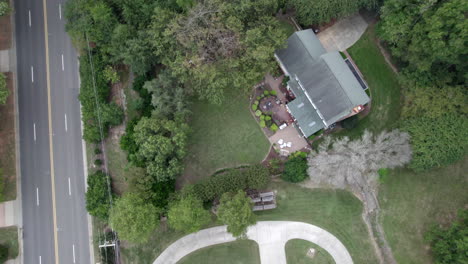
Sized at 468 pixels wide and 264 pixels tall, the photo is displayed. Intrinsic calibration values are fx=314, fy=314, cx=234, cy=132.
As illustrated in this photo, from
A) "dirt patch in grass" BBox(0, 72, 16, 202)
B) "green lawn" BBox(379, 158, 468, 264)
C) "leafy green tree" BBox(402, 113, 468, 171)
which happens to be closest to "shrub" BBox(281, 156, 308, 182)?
"green lawn" BBox(379, 158, 468, 264)

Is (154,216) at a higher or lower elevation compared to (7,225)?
lower

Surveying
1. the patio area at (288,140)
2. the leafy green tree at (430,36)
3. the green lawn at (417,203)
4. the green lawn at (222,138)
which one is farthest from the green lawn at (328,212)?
the leafy green tree at (430,36)

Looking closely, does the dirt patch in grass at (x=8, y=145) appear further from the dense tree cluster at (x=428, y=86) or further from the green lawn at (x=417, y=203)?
the dense tree cluster at (x=428, y=86)

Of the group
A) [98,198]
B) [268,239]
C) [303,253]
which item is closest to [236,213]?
[268,239]

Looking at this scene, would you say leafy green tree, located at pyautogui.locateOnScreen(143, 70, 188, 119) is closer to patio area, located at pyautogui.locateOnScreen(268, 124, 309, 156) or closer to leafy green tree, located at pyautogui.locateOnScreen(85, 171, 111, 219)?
leafy green tree, located at pyautogui.locateOnScreen(85, 171, 111, 219)

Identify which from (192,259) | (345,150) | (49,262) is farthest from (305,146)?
(49,262)

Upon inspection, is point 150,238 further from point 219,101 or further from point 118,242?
point 219,101

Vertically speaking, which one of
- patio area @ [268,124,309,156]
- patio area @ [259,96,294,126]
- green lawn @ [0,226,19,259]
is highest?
patio area @ [259,96,294,126]
